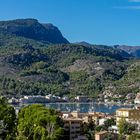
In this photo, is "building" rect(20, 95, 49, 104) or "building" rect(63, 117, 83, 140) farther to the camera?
"building" rect(20, 95, 49, 104)

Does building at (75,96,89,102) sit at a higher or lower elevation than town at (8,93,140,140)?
higher

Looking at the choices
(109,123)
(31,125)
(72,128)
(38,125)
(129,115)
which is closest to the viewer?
(38,125)

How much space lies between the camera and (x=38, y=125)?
39219 mm

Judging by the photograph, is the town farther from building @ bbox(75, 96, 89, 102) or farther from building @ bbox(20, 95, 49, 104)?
building @ bbox(75, 96, 89, 102)

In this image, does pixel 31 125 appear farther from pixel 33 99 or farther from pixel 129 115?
pixel 33 99

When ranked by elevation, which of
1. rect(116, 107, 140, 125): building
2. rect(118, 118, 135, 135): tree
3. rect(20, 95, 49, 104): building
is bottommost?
rect(118, 118, 135, 135): tree

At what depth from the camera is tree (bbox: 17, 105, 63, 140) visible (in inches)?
1449

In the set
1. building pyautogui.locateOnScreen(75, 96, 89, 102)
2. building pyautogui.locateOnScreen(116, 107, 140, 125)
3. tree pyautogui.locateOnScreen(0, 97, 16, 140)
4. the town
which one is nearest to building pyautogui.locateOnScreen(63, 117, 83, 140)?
the town

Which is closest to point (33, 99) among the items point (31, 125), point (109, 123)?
point (109, 123)

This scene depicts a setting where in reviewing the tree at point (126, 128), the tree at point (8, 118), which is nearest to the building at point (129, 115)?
the tree at point (126, 128)

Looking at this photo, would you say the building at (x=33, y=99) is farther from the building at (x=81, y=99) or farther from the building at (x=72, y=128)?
the building at (x=72, y=128)

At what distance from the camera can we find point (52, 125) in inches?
1561

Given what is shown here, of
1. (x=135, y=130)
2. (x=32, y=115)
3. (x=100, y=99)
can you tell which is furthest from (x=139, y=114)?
(x=100, y=99)

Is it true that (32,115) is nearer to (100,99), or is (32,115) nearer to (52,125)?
(52,125)
